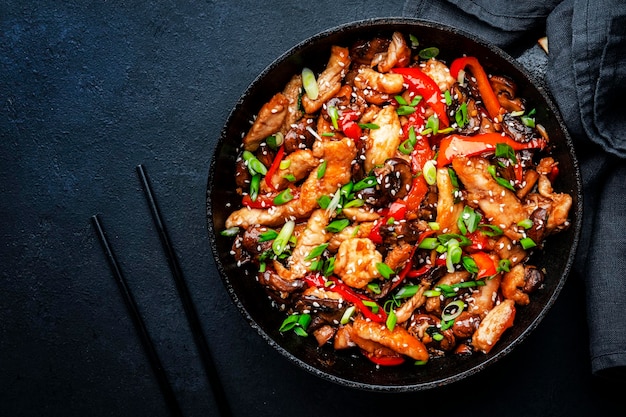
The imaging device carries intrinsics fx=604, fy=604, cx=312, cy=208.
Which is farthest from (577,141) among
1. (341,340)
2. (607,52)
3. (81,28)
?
(81,28)

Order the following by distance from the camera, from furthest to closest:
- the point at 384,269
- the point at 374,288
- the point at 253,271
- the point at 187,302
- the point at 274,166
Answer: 1. the point at 187,302
2. the point at 253,271
3. the point at 274,166
4. the point at 374,288
5. the point at 384,269

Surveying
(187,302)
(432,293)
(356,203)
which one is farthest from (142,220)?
(432,293)

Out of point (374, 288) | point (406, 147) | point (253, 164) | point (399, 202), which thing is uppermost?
point (253, 164)

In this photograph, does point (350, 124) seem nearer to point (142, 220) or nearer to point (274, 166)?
point (274, 166)

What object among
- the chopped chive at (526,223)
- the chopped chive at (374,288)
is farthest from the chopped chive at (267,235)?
the chopped chive at (526,223)

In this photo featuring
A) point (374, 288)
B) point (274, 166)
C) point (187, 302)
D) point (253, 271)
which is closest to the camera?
point (374, 288)

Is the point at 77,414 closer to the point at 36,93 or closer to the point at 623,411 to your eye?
the point at 36,93

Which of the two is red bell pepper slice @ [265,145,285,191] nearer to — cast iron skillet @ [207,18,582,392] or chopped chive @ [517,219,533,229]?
cast iron skillet @ [207,18,582,392]
